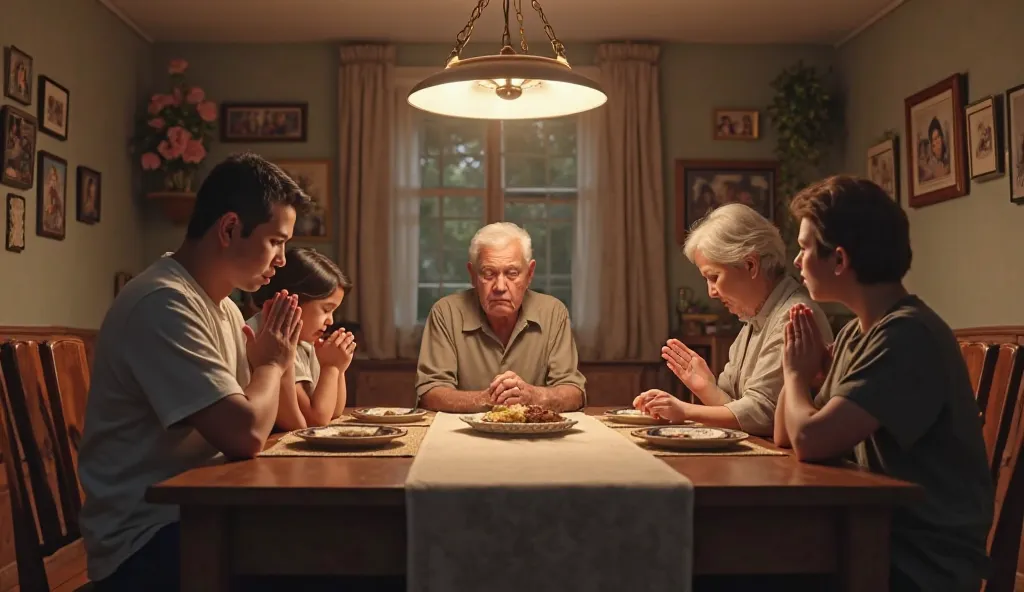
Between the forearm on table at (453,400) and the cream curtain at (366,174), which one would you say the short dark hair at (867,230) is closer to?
the forearm on table at (453,400)

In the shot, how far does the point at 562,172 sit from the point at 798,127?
1.49 meters

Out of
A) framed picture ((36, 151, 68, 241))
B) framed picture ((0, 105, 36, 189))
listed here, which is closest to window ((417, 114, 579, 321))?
framed picture ((36, 151, 68, 241))

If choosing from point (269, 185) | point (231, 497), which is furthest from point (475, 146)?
point (231, 497)

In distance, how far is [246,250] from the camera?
2033 mm

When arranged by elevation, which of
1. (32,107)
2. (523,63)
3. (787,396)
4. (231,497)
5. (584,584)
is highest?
(32,107)

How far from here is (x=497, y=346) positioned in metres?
3.54

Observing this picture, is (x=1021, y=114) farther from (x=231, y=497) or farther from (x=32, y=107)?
(x=32, y=107)

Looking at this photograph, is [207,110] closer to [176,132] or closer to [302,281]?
[176,132]

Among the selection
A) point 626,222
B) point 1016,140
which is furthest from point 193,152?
point 1016,140

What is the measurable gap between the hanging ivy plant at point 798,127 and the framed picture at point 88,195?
13.1 ft

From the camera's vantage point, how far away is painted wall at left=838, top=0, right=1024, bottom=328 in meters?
4.11

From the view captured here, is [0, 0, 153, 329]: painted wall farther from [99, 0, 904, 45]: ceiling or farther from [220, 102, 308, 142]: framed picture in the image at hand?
[220, 102, 308, 142]: framed picture

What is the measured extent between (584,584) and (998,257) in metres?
3.45

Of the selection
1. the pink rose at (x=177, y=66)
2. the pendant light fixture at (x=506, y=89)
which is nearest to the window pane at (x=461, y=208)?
the pink rose at (x=177, y=66)
